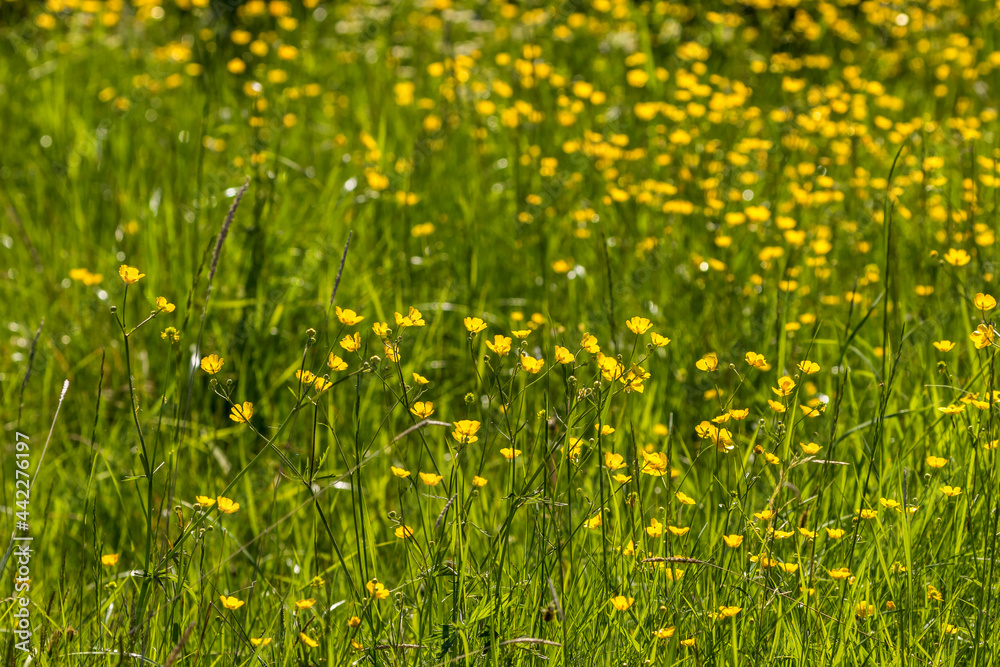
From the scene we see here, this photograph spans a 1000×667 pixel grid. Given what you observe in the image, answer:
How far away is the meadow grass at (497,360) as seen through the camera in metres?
1.63

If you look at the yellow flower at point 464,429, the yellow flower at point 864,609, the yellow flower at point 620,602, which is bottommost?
the yellow flower at point 864,609

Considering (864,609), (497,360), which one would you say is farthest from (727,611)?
(497,360)

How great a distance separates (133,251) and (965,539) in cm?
276

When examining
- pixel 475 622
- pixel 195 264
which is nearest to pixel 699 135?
pixel 195 264

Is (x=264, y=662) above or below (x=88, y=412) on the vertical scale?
above

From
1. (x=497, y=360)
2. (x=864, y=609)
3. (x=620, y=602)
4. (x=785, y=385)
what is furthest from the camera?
(x=497, y=360)

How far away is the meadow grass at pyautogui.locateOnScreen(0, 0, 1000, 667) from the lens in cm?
163

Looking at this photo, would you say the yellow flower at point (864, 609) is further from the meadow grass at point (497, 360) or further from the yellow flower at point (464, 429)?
the yellow flower at point (464, 429)

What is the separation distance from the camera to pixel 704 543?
1972mm

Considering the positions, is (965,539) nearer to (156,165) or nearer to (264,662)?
(264,662)

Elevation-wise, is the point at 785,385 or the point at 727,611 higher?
the point at 785,385

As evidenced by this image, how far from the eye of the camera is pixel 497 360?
8.92 feet

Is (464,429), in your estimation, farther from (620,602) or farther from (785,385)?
(785,385)

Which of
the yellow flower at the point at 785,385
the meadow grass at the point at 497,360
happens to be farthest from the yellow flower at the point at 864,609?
the yellow flower at the point at 785,385
